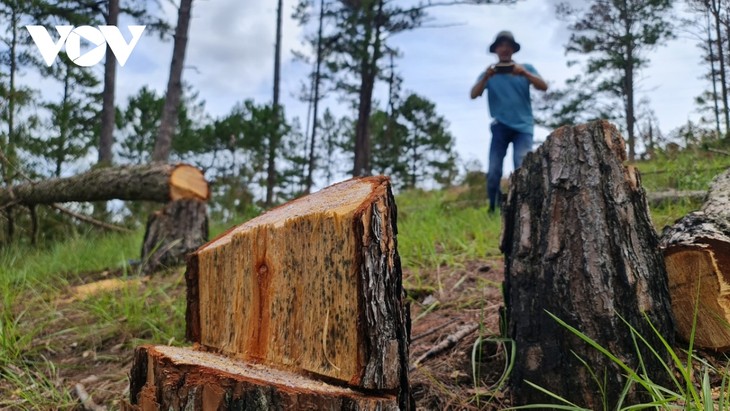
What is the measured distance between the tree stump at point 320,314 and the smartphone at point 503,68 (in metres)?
3.27

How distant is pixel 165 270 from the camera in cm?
455

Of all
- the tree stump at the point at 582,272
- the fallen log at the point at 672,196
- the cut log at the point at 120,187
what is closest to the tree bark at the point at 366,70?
the cut log at the point at 120,187

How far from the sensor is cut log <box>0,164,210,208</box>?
525 centimetres

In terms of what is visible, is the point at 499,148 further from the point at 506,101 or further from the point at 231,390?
the point at 231,390

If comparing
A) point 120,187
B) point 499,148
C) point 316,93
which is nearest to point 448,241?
point 499,148

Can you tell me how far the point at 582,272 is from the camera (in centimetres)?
177

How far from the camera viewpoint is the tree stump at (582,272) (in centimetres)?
173

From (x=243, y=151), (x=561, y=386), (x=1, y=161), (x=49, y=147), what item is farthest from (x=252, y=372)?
(x=243, y=151)

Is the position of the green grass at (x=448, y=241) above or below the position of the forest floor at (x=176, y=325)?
above

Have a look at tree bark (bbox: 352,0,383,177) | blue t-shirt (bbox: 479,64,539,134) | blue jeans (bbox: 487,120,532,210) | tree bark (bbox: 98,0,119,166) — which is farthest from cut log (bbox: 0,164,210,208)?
tree bark (bbox: 352,0,383,177)

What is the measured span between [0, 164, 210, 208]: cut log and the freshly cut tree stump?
429 centimetres

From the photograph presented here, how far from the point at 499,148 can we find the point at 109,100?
333 inches

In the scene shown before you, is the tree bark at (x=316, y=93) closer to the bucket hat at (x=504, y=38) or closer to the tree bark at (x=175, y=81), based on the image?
the tree bark at (x=175, y=81)

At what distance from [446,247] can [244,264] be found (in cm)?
226
